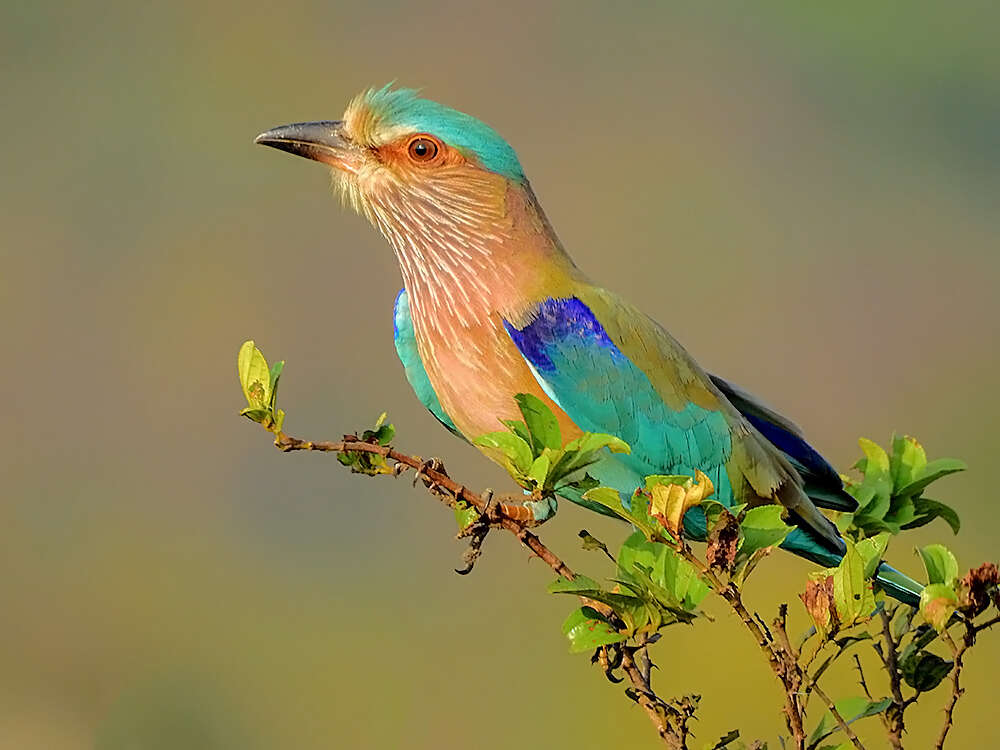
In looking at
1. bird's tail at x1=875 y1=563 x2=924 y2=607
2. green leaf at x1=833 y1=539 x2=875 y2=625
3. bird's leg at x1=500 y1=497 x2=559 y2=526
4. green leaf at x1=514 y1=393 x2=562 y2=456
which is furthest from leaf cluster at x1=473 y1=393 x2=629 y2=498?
bird's tail at x1=875 y1=563 x2=924 y2=607

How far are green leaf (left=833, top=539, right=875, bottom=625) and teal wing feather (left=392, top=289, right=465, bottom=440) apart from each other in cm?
90

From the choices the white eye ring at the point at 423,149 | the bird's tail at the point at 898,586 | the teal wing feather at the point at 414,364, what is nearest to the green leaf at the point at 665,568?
the bird's tail at the point at 898,586

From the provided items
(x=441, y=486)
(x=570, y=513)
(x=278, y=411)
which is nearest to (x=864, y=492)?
(x=441, y=486)

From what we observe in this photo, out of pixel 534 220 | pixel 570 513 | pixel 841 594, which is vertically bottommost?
pixel 570 513

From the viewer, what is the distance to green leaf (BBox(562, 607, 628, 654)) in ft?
3.85

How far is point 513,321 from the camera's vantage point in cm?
181

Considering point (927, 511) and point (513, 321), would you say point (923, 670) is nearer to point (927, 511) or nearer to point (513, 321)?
point (927, 511)

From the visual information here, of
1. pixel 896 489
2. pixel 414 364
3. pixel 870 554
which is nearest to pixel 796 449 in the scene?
pixel 896 489

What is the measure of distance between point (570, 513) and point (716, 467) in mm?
2206

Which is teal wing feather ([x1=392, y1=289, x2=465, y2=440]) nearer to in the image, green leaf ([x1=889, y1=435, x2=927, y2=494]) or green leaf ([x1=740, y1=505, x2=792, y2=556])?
green leaf ([x1=889, y1=435, x2=927, y2=494])

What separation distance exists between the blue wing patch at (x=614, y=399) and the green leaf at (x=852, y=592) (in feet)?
2.14

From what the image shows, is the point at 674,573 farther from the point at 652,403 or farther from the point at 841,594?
the point at 652,403

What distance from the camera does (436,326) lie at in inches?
72.3

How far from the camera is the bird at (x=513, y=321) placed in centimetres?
180
